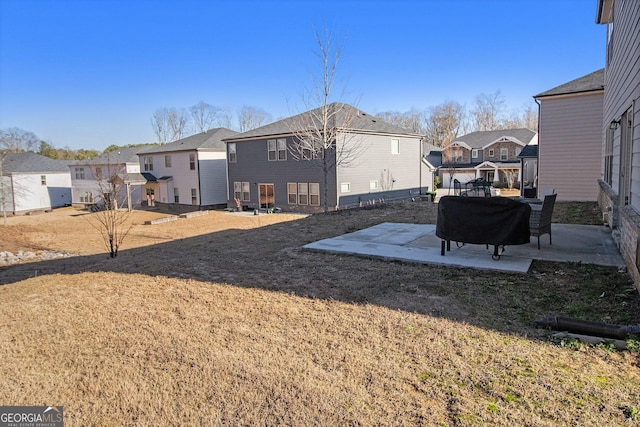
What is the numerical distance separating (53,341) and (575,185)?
656 inches

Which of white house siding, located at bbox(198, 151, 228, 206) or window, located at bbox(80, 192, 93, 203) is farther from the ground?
white house siding, located at bbox(198, 151, 228, 206)

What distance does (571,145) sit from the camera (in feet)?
49.6

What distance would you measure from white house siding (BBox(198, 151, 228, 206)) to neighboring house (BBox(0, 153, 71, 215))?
60.5ft

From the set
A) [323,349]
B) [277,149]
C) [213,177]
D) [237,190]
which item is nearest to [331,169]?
[277,149]

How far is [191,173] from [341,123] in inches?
551

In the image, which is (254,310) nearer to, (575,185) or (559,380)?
(559,380)

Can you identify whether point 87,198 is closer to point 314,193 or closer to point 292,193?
point 292,193

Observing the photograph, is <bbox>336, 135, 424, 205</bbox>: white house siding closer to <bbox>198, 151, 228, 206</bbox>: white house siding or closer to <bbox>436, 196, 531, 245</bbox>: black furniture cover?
<bbox>198, 151, 228, 206</bbox>: white house siding

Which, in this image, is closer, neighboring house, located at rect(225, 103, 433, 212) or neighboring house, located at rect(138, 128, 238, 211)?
neighboring house, located at rect(225, 103, 433, 212)

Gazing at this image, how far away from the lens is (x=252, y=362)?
3557 millimetres

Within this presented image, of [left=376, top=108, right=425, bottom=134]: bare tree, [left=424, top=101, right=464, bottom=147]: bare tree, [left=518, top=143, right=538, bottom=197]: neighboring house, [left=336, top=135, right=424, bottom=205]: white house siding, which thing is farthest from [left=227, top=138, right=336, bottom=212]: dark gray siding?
[left=376, top=108, right=425, bottom=134]: bare tree

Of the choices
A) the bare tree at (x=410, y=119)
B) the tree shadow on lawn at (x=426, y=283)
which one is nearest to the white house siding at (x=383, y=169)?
the tree shadow on lawn at (x=426, y=283)

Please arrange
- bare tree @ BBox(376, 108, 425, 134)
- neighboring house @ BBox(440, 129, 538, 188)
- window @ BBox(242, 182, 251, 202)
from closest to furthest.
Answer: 1. window @ BBox(242, 182, 251, 202)
2. neighboring house @ BBox(440, 129, 538, 188)
3. bare tree @ BBox(376, 108, 425, 134)

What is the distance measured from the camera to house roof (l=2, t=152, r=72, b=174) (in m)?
38.0
